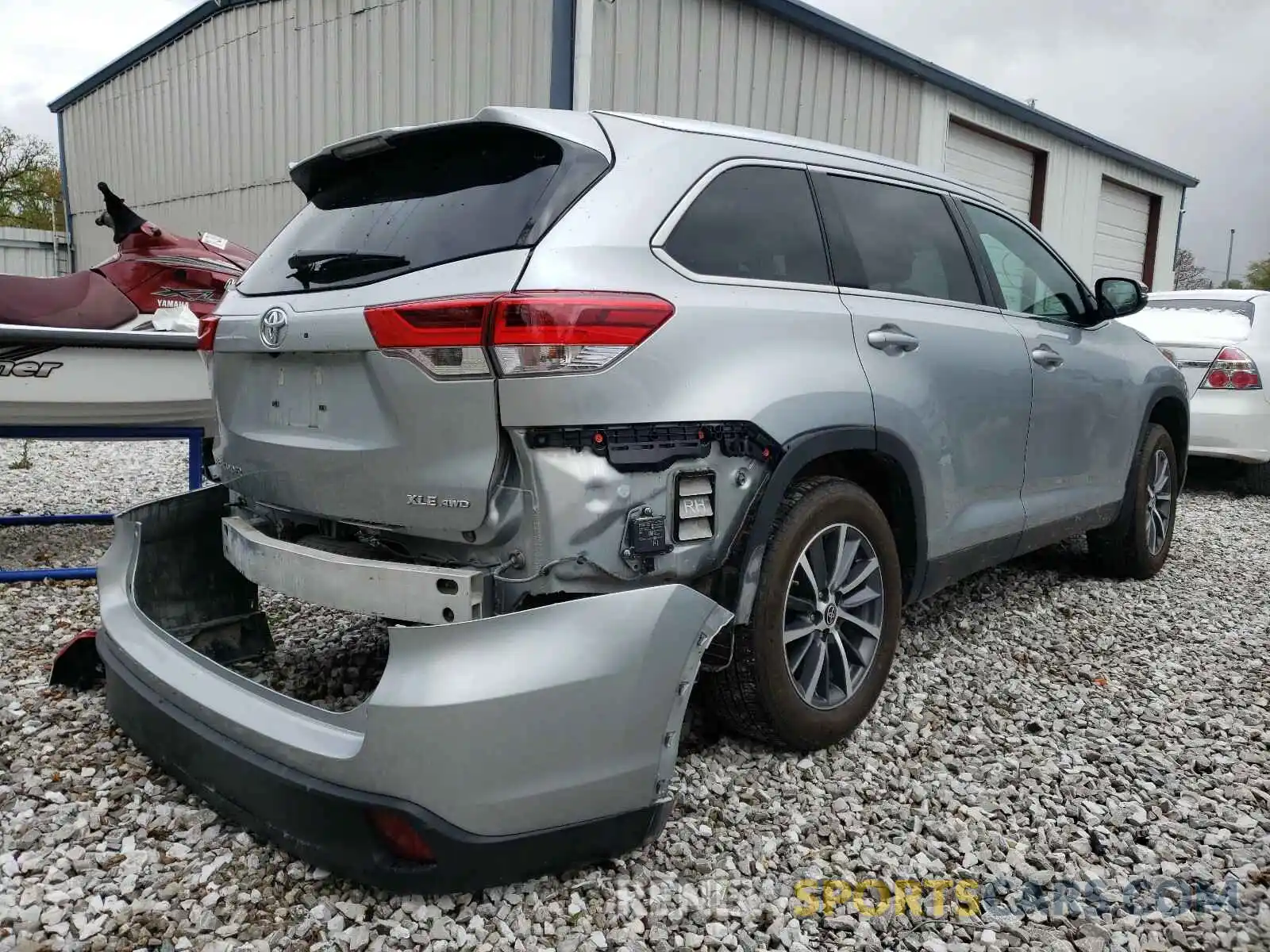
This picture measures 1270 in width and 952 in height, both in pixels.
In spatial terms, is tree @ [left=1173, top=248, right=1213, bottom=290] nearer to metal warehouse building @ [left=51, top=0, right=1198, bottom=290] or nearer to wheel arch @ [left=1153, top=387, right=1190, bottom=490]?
metal warehouse building @ [left=51, top=0, right=1198, bottom=290]

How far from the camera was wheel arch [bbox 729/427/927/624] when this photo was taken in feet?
7.91

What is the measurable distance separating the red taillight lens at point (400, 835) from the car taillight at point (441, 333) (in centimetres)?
92

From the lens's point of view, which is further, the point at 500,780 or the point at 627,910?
the point at 627,910

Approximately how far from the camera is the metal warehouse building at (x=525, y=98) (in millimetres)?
7527

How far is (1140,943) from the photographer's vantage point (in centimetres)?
202

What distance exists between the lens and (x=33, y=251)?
16.4 metres

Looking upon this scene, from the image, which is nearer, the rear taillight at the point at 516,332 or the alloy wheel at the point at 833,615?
the rear taillight at the point at 516,332

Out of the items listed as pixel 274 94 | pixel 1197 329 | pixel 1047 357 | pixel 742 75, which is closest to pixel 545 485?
pixel 1047 357

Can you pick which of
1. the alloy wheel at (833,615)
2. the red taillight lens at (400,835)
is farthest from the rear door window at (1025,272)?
the red taillight lens at (400,835)

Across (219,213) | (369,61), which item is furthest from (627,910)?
(219,213)

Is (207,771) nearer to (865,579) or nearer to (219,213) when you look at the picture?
(865,579)

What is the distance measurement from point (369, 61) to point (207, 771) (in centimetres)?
813

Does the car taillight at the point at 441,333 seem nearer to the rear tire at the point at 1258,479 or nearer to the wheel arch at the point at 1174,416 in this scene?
the wheel arch at the point at 1174,416

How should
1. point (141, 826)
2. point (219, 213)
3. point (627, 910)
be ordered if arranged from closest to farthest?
point (627, 910) < point (141, 826) < point (219, 213)
